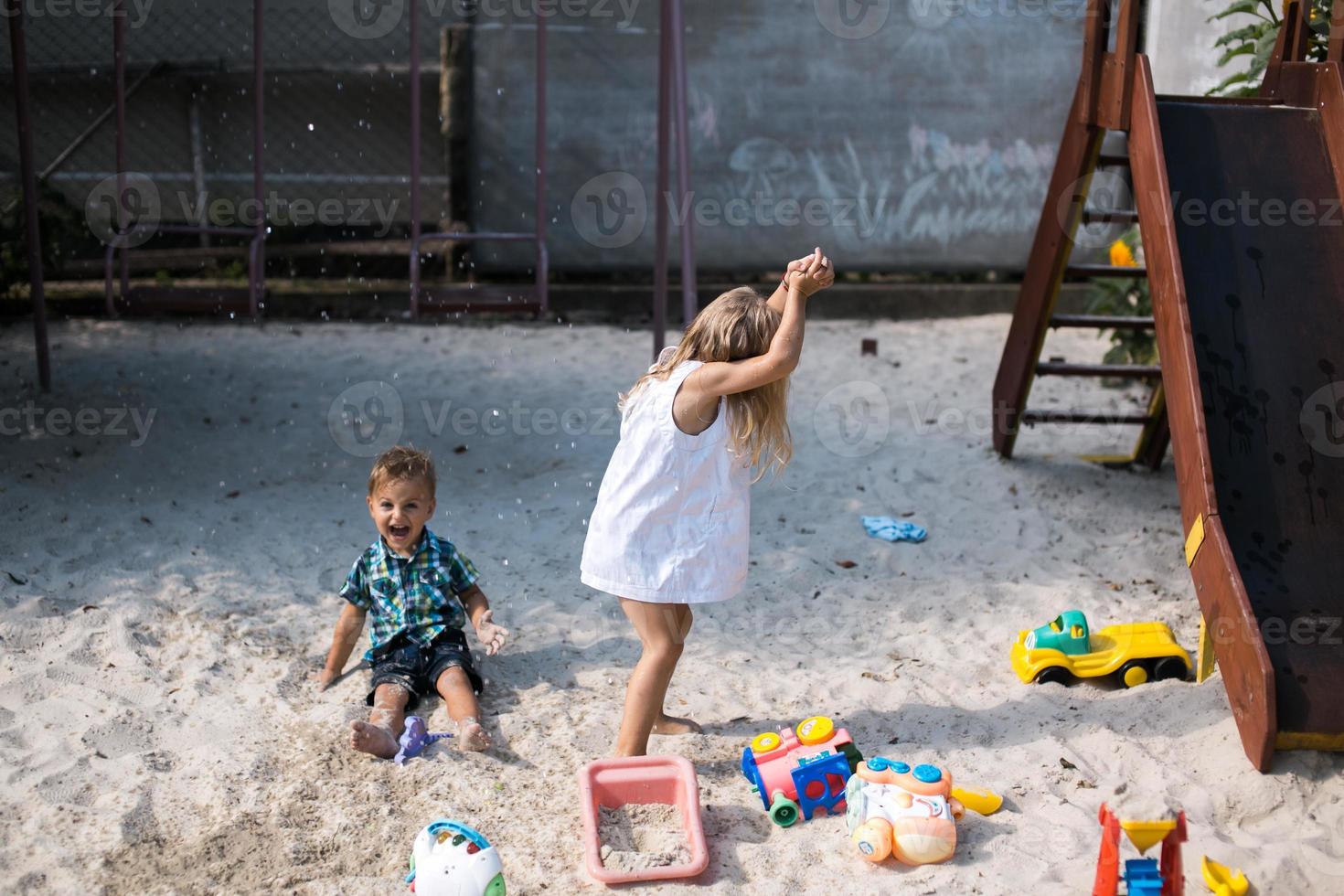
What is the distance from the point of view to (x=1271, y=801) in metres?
3.04

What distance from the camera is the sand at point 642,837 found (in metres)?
2.86

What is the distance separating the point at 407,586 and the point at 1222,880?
2.33 meters

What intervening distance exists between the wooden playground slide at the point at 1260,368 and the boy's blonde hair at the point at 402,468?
87.6 inches

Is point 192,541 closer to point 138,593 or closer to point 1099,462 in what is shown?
point 138,593

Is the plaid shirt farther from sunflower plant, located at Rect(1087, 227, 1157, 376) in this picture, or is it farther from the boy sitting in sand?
sunflower plant, located at Rect(1087, 227, 1157, 376)

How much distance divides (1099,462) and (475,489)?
3062mm

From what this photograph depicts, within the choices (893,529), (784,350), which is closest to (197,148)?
(893,529)

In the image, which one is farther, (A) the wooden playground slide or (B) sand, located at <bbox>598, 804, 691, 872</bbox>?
(A) the wooden playground slide

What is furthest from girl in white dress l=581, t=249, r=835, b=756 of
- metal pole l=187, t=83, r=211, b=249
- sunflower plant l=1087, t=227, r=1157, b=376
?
metal pole l=187, t=83, r=211, b=249

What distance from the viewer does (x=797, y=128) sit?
964cm

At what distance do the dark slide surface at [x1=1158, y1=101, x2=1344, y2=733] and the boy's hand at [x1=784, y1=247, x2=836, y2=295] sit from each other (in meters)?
1.44

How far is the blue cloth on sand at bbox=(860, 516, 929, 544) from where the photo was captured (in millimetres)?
5105

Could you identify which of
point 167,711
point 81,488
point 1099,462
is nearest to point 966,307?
point 1099,462

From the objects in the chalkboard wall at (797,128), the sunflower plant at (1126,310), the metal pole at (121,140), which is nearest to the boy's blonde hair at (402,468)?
the metal pole at (121,140)
